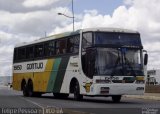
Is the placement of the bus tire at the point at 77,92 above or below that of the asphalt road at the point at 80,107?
above

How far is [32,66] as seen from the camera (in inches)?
1495

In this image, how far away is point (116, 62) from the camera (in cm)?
2873

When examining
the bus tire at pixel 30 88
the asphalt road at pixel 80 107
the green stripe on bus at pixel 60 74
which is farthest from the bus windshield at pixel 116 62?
the bus tire at pixel 30 88

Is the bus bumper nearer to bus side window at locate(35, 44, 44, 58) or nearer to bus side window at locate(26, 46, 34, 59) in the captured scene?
bus side window at locate(35, 44, 44, 58)

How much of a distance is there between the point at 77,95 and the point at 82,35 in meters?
3.43

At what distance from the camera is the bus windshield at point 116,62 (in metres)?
28.7

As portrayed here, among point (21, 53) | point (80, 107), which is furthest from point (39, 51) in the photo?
point (80, 107)

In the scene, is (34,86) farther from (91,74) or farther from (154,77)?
(154,77)

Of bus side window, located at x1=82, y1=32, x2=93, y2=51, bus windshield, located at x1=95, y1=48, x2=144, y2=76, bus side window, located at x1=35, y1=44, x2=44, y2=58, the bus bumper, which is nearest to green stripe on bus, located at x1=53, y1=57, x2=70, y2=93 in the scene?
bus side window, located at x1=82, y1=32, x2=93, y2=51

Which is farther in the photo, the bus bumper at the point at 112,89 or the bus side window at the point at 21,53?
the bus side window at the point at 21,53

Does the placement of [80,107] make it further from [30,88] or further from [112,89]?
[30,88]

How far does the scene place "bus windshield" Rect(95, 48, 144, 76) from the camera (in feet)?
94.0

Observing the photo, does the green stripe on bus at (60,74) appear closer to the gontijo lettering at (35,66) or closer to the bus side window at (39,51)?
the gontijo lettering at (35,66)

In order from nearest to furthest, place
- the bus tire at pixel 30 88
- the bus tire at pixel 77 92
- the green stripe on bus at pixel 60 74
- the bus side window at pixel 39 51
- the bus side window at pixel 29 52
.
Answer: the bus tire at pixel 77 92 < the green stripe on bus at pixel 60 74 < the bus side window at pixel 39 51 < the bus side window at pixel 29 52 < the bus tire at pixel 30 88
